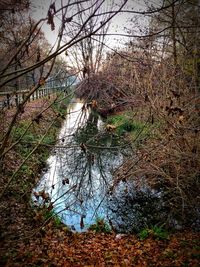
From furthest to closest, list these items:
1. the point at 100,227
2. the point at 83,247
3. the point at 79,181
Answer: the point at 79,181 → the point at 100,227 → the point at 83,247

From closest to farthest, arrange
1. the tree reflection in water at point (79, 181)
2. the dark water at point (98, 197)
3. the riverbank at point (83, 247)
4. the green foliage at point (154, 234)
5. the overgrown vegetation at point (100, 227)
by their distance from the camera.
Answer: the riverbank at point (83, 247) → the green foliage at point (154, 234) → the overgrown vegetation at point (100, 227) → the dark water at point (98, 197) → the tree reflection in water at point (79, 181)

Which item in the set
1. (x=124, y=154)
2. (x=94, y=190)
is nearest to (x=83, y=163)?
(x=124, y=154)

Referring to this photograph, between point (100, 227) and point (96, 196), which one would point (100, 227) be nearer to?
point (100, 227)

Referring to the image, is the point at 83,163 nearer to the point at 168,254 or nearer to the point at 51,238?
the point at 51,238

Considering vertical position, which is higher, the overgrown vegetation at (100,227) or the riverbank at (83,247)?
the riverbank at (83,247)

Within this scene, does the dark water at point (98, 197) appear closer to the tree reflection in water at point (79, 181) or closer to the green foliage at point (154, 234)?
the tree reflection in water at point (79, 181)

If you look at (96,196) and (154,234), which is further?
(96,196)

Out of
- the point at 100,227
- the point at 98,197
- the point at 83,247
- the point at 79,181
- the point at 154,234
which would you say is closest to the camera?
the point at 83,247

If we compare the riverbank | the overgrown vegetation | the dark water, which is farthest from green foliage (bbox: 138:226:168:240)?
the overgrown vegetation

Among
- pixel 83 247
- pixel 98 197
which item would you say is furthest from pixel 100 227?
pixel 98 197

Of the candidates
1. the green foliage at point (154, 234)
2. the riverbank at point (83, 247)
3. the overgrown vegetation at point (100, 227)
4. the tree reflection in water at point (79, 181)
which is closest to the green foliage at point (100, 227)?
the overgrown vegetation at point (100, 227)

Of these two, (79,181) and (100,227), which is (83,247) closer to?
(100,227)

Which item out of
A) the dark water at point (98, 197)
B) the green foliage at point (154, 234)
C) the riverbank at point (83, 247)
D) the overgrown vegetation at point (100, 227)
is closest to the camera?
the riverbank at point (83, 247)

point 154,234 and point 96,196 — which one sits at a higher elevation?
point 154,234
